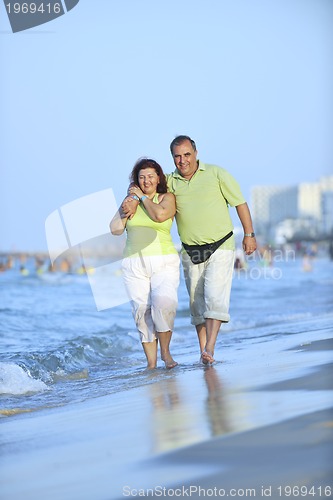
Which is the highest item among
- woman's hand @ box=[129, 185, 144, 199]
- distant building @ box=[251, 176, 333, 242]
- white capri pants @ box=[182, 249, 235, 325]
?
woman's hand @ box=[129, 185, 144, 199]

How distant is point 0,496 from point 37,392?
290 centimetres

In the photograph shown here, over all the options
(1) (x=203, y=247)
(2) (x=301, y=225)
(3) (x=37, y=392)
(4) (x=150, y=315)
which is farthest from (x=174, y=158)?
(2) (x=301, y=225)

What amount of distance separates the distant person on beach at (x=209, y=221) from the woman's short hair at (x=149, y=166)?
0.10 metres

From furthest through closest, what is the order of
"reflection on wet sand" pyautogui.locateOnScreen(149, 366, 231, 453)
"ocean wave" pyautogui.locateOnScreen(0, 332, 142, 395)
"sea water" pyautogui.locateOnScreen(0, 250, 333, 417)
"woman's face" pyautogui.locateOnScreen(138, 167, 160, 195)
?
"ocean wave" pyautogui.locateOnScreen(0, 332, 142, 395)
"woman's face" pyautogui.locateOnScreen(138, 167, 160, 195)
"sea water" pyautogui.locateOnScreen(0, 250, 333, 417)
"reflection on wet sand" pyautogui.locateOnScreen(149, 366, 231, 453)

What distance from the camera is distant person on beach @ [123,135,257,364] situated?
5.85 metres

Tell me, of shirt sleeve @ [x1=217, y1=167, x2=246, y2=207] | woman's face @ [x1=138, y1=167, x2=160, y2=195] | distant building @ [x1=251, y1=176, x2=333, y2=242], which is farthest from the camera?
distant building @ [x1=251, y1=176, x2=333, y2=242]

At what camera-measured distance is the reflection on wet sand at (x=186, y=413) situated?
3.35m

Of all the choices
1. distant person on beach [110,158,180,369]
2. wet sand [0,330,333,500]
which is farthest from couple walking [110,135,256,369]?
wet sand [0,330,333,500]

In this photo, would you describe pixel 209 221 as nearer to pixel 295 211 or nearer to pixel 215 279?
pixel 215 279

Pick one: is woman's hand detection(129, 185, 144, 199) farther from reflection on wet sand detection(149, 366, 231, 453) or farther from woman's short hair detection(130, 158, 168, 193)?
reflection on wet sand detection(149, 366, 231, 453)

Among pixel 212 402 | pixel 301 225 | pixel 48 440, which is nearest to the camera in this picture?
pixel 48 440

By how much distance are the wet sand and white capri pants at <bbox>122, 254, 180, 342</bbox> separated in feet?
2.87

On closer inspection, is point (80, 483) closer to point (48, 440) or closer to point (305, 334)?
point (48, 440)

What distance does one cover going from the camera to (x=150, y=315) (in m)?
6.00
